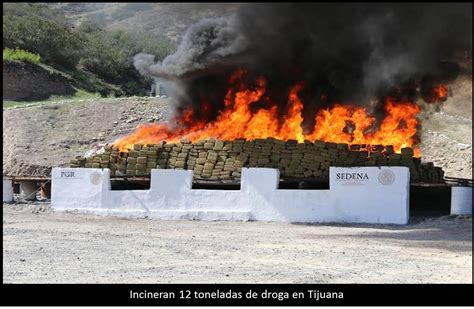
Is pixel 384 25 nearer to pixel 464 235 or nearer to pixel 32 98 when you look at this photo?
pixel 464 235

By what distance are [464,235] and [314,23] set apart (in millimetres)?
7379

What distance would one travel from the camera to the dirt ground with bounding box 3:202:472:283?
1136 cm

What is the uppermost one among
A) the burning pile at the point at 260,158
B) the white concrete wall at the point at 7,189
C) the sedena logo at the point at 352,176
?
the burning pile at the point at 260,158

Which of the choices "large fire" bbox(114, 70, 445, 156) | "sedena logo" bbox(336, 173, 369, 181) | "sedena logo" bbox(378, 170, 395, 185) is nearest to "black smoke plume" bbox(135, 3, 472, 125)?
"large fire" bbox(114, 70, 445, 156)

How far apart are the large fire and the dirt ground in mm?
4203

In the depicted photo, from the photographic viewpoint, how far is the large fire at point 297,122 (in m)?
23.5

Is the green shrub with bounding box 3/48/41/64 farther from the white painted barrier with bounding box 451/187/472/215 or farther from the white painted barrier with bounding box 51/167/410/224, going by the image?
the white painted barrier with bounding box 451/187/472/215

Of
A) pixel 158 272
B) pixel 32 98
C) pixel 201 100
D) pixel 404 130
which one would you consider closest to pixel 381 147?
pixel 404 130

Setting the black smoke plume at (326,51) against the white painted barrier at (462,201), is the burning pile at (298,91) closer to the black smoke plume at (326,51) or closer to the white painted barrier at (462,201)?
the black smoke plume at (326,51)

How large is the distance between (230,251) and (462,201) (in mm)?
7967

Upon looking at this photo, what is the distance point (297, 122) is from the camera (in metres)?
23.6

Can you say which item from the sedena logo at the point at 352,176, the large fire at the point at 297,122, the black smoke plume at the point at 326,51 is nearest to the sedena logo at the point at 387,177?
the sedena logo at the point at 352,176

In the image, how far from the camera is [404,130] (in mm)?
23891

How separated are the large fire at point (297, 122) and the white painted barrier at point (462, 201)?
162 inches
